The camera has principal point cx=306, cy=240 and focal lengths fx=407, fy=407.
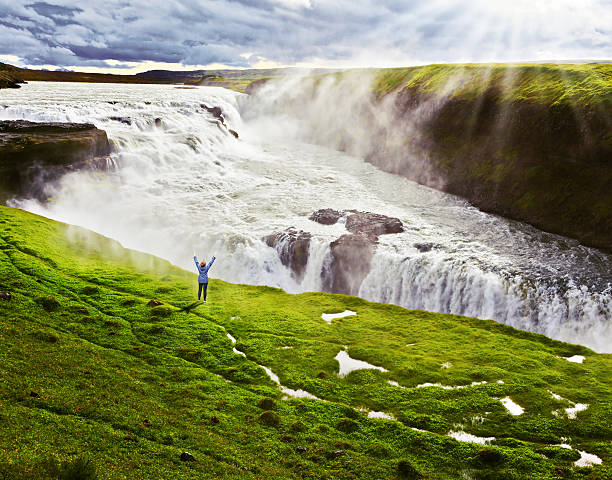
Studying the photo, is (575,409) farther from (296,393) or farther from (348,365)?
(296,393)

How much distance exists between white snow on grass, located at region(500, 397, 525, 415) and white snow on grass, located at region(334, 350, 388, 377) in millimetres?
5527

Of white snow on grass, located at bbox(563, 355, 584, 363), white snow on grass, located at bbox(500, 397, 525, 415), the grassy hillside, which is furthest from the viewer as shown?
white snow on grass, located at bbox(563, 355, 584, 363)

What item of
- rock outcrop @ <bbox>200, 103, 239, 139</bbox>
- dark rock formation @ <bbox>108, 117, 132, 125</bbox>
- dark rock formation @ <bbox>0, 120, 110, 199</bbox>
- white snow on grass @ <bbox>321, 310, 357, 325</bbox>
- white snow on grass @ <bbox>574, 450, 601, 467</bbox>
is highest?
rock outcrop @ <bbox>200, 103, 239, 139</bbox>

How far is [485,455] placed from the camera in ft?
47.7

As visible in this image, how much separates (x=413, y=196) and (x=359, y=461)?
46.1 meters

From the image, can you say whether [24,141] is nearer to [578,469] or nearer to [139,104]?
[139,104]

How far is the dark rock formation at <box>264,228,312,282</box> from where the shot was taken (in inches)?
1549

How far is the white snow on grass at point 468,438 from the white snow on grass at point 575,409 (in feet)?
13.8

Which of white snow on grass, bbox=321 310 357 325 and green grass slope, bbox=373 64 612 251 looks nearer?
white snow on grass, bbox=321 310 357 325

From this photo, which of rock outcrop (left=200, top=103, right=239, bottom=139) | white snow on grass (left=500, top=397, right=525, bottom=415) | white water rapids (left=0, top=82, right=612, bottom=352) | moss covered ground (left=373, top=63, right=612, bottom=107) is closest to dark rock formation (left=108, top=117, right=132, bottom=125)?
white water rapids (left=0, top=82, right=612, bottom=352)

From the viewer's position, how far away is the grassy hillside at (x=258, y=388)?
1259cm

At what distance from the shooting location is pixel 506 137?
5438 cm

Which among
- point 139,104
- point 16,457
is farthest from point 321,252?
point 139,104

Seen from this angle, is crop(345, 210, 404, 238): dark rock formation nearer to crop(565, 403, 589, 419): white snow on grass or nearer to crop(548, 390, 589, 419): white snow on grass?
crop(548, 390, 589, 419): white snow on grass
